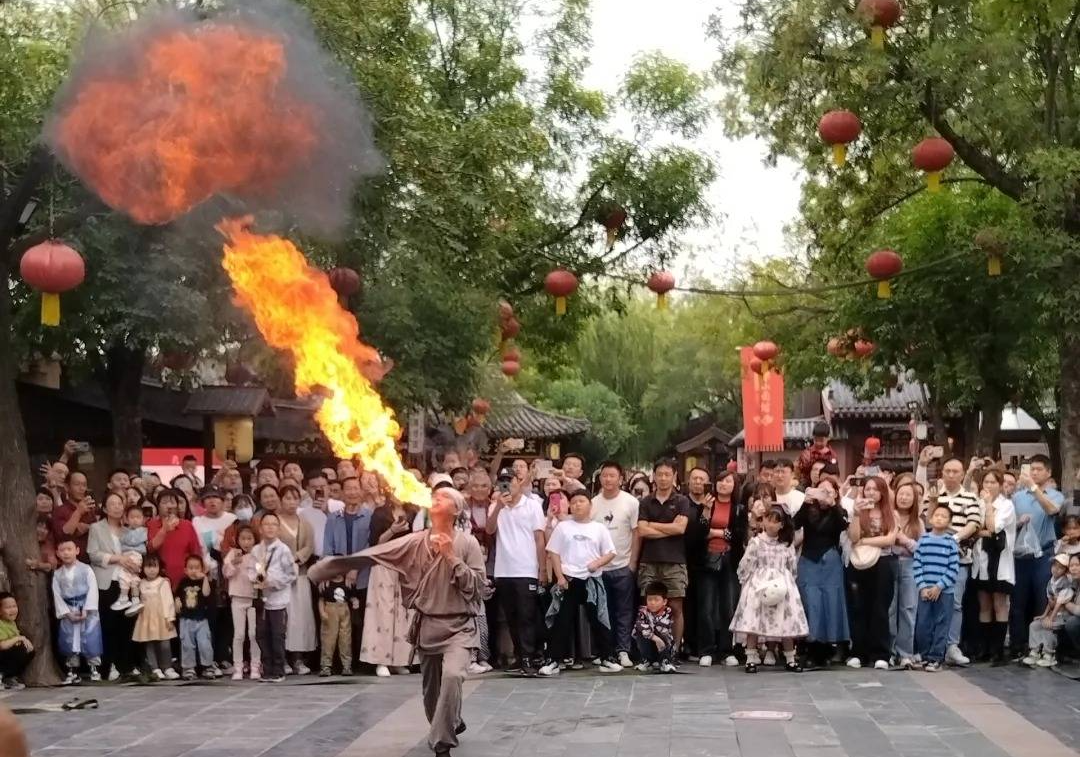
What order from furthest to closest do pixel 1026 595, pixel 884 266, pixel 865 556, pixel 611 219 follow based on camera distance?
1. pixel 611 219
2. pixel 884 266
3. pixel 1026 595
4. pixel 865 556

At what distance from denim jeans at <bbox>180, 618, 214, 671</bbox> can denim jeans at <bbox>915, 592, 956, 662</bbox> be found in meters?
6.24

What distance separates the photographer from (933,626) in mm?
13070

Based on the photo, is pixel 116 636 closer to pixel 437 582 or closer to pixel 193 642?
pixel 193 642

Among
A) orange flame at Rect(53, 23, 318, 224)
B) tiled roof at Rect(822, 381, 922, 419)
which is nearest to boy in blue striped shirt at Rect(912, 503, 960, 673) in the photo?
orange flame at Rect(53, 23, 318, 224)

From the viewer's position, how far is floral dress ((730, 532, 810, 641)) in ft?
42.0

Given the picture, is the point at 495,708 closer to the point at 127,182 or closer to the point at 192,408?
the point at 127,182

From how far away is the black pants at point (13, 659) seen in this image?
11945 mm

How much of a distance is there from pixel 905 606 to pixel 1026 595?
1278 millimetres

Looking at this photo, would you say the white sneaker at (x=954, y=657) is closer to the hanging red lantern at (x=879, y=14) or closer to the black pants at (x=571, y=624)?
the black pants at (x=571, y=624)

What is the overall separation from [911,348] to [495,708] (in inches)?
548

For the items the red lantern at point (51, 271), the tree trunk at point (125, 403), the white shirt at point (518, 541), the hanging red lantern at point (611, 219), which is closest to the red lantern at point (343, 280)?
the white shirt at point (518, 541)

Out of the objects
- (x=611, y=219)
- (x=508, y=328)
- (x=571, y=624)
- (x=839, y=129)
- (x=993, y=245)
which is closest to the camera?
(x=571, y=624)

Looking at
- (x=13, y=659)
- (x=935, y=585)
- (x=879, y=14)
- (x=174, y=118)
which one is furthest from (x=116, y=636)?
(x=879, y=14)

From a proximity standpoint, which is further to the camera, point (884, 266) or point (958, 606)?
point (884, 266)
